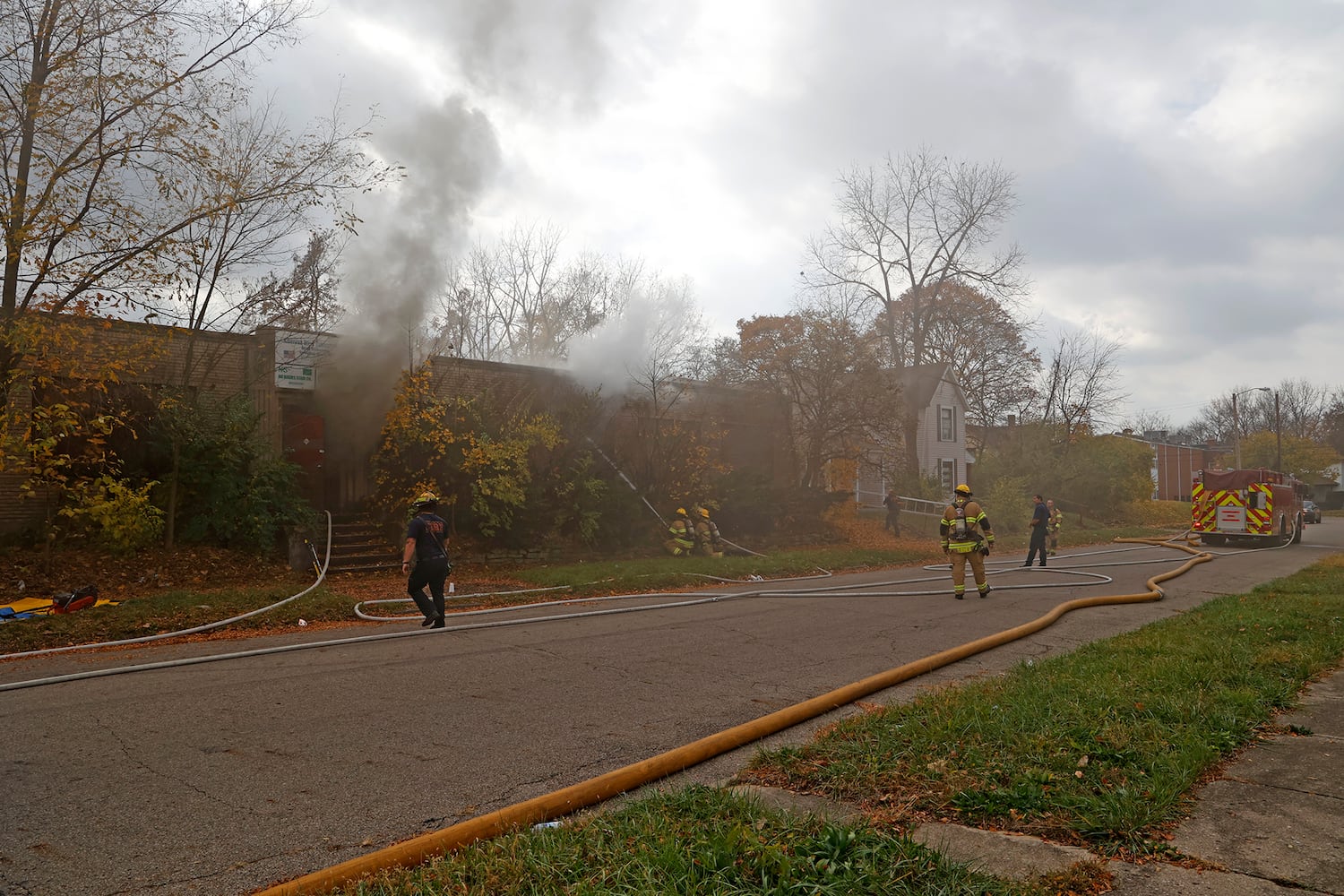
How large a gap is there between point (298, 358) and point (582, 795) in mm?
15774

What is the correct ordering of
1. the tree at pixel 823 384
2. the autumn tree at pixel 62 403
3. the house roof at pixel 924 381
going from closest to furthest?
the autumn tree at pixel 62 403, the tree at pixel 823 384, the house roof at pixel 924 381

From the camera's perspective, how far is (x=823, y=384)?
87.6 ft

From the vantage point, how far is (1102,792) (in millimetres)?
3828

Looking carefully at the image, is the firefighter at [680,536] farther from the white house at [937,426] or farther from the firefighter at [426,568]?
the white house at [937,426]

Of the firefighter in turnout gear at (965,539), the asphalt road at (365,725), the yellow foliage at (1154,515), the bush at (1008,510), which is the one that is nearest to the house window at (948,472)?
the yellow foliage at (1154,515)

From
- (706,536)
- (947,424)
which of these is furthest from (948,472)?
(706,536)

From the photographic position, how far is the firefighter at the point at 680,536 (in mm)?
19344

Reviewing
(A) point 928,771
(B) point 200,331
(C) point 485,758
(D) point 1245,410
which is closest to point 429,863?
(C) point 485,758

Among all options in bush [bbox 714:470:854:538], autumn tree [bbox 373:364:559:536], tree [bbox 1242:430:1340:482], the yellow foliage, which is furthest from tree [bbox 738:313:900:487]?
tree [bbox 1242:430:1340:482]

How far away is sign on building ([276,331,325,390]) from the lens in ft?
57.1

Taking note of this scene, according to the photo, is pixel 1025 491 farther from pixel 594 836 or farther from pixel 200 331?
pixel 594 836

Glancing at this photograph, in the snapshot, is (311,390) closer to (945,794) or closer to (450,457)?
(450,457)

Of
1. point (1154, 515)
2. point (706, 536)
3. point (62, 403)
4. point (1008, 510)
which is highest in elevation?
point (62, 403)

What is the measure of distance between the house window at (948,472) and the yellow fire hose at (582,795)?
35.4 meters
